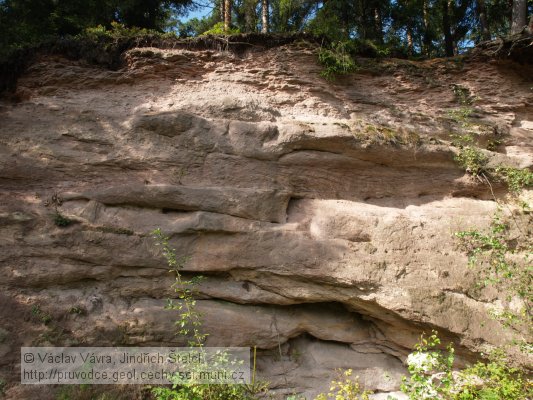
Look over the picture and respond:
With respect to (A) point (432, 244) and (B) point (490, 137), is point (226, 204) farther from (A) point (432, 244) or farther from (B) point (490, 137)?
(B) point (490, 137)

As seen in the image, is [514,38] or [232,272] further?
[514,38]

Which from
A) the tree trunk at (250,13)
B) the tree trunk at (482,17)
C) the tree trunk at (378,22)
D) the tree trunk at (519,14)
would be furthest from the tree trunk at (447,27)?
the tree trunk at (250,13)

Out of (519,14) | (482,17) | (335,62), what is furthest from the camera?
(482,17)

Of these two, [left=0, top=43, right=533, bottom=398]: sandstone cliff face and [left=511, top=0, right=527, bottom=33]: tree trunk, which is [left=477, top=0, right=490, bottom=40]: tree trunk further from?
[left=0, top=43, right=533, bottom=398]: sandstone cliff face

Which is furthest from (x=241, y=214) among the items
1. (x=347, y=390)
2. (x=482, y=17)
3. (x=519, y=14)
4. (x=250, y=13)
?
(x=482, y=17)

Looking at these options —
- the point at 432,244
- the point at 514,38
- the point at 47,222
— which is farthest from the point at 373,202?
the point at 47,222

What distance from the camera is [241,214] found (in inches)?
203

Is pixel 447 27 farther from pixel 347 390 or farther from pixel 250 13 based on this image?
pixel 347 390

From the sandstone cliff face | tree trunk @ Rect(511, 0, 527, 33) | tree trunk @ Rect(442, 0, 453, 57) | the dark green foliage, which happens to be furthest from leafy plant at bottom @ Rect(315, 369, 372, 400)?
tree trunk @ Rect(442, 0, 453, 57)

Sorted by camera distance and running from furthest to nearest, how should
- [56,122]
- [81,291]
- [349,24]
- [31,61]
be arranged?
[349,24], [31,61], [56,122], [81,291]

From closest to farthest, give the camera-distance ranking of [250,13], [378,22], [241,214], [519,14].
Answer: [241,214] < [519,14] < [378,22] < [250,13]

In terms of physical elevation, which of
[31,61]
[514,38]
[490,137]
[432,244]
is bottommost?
[432,244]

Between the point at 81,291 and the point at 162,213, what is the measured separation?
1.44m

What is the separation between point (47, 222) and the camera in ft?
15.9
